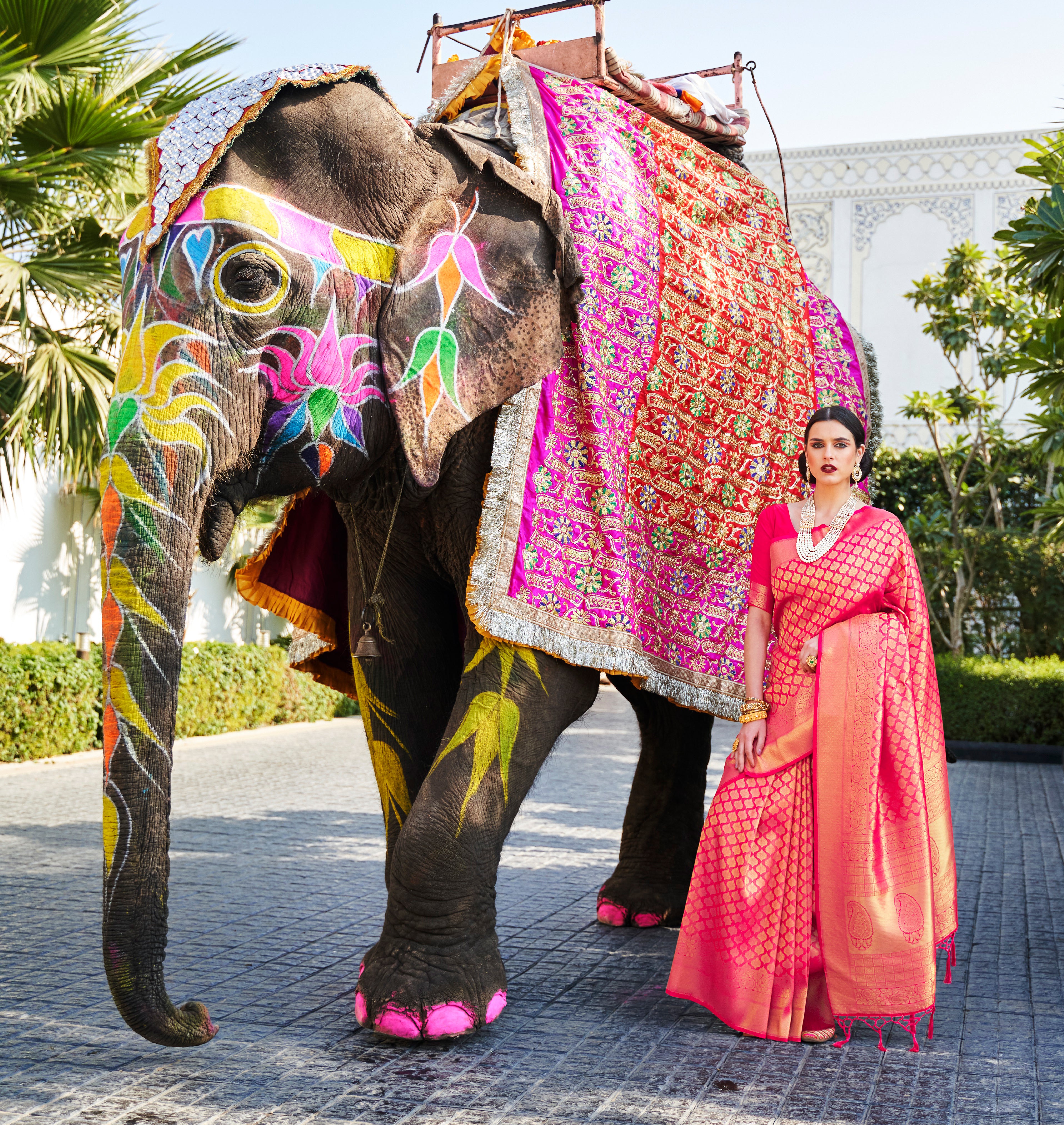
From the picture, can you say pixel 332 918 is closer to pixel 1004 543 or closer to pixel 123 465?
pixel 123 465

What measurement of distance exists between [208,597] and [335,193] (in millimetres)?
12071

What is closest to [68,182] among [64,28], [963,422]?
[64,28]

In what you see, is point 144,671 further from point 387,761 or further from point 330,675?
point 330,675

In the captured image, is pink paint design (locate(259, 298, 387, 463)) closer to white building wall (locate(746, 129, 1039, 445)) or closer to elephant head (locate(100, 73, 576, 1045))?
elephant head (locate(100, 73, 576, 1045))

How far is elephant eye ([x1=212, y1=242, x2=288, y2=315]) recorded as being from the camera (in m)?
2.71

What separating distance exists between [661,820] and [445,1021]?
1645 millimetres

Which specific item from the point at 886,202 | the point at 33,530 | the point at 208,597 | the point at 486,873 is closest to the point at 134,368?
the point at 486,873

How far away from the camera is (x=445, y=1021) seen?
9.80ft

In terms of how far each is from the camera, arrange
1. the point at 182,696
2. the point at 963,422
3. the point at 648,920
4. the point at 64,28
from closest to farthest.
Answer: the point at 648,920, the point at 64,28, the point at 182,696, the point at 963,422

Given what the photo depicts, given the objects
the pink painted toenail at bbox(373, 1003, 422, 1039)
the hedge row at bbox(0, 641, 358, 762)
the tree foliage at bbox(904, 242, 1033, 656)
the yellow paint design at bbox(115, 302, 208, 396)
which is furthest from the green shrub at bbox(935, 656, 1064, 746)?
the yellow paint design at bbox(115, 302, 208, 396)

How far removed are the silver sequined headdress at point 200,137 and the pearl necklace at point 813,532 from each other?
157 cm

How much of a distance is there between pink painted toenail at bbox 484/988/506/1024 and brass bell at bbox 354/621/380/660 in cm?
89

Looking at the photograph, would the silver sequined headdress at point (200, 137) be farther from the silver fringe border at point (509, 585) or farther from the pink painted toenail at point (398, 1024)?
the pink painted toenail at point (398, 1024)

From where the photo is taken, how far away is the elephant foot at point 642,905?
443 centimetres
